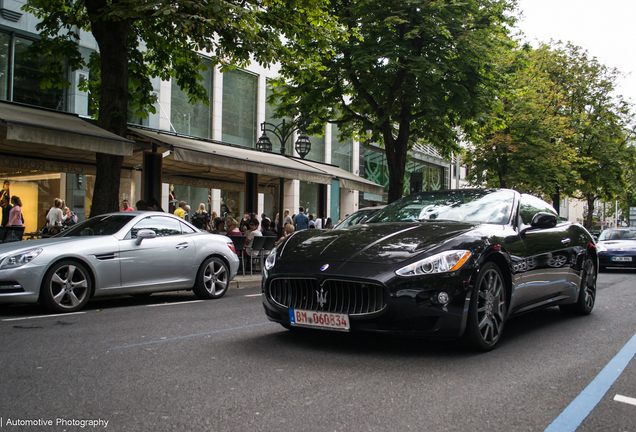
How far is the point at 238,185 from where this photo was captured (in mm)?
20562

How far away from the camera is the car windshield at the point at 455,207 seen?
5.59 metres

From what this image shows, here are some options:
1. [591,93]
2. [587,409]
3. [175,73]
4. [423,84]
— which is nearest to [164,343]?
[587,409]

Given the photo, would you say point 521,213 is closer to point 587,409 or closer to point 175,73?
point 587,409

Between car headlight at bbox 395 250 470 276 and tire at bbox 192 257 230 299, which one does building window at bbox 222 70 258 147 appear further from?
car headlight at bbox 395 250 470 276

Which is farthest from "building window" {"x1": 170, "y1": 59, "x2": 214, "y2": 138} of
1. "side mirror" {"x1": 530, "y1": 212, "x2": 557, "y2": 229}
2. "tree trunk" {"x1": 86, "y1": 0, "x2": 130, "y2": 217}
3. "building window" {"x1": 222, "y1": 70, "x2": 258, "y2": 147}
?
"side mirror" {"x1": 530, "y1": 212, "x2": 557, "y2": 229}

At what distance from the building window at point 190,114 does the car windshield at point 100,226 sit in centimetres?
1411

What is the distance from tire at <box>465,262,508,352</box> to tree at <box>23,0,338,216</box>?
23.2 feet

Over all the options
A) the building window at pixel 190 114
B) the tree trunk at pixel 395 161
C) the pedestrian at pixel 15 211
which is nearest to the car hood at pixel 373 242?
the pedestrian at pixel 15 211

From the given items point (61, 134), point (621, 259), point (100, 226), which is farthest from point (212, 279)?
point (621, 259)

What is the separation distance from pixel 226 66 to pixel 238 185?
A: 7.99m

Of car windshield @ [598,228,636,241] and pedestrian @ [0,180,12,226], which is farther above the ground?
pedestrian @ [0,180,12,226]

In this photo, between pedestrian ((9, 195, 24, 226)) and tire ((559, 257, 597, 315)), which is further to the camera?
pedestrian ((9, 195, 24, 226))

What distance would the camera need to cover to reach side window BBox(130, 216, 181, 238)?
8.54m

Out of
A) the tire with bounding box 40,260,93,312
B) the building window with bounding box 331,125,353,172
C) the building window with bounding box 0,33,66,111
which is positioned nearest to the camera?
the tire with bounding box 40,260,93,312
